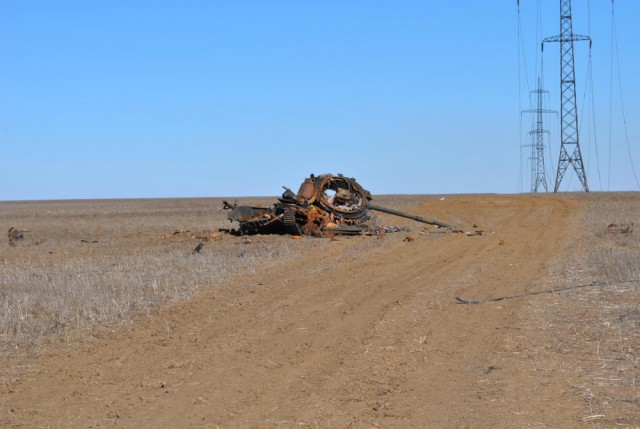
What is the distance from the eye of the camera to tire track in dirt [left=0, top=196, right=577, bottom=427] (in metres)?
6.37

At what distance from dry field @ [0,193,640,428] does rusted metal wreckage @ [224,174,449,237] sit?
6855 millimetres

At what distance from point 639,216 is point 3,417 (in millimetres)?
29065

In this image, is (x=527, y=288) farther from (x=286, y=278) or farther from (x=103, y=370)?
(x=103, y=370)

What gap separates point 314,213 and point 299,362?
17.0 m

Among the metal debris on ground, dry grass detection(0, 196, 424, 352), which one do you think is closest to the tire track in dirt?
dry grass detection(0, 196, 424, 352)

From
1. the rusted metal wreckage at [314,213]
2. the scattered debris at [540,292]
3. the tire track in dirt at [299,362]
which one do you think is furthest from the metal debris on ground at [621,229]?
the scattered debris at [540,292]

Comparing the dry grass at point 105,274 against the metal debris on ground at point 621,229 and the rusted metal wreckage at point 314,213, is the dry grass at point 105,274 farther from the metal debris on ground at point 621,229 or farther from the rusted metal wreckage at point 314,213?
the metal debris on ground at point 621,229

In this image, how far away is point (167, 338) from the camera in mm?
9312

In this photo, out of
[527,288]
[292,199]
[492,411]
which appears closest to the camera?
[492,411]

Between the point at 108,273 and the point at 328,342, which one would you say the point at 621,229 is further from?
the point at 328,342

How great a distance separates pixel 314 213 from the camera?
981 inches

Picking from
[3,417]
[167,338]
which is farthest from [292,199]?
[3,417]

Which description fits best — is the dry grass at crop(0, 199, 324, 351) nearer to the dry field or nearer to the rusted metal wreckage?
the dry field

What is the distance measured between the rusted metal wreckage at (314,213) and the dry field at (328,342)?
6.85m
